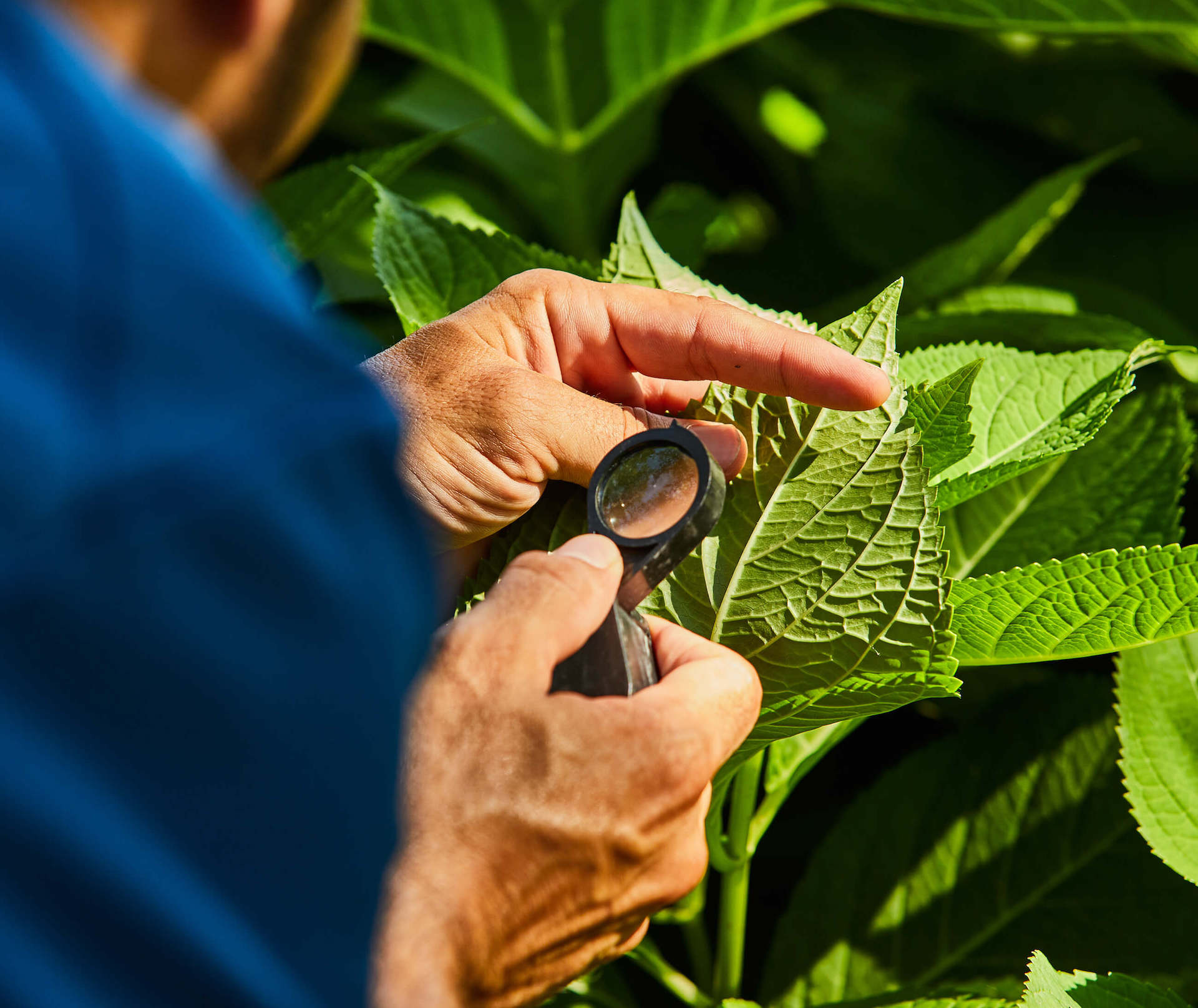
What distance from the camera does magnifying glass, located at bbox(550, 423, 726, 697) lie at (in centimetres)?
49

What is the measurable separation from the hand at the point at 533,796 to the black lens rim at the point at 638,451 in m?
0.04

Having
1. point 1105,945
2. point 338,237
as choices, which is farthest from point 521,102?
point 1105,945

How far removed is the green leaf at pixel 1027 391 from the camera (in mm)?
671

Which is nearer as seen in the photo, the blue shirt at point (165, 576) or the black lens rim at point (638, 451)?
the blue shirt at point (165, 576)

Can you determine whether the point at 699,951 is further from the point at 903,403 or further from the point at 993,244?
the point at 993,244

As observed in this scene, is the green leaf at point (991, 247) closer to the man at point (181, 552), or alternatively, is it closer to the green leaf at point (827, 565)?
the green leaf at point (827, 565)

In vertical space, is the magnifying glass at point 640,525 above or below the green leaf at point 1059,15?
above

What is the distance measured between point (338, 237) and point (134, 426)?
81cm

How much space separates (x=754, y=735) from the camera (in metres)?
0.58

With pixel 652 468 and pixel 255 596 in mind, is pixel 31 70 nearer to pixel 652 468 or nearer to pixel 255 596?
pixel 255 596

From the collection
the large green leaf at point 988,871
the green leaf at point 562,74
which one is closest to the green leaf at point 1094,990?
the large green leaf at point 988,871

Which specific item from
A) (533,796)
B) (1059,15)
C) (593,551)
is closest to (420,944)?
(533,796)

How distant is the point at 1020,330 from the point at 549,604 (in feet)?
1.67

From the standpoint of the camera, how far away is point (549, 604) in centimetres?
46
